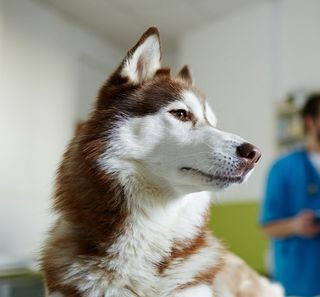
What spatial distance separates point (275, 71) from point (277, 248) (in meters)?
1.63

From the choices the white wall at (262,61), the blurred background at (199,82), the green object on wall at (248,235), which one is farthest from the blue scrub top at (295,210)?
the white wall at (262,61)

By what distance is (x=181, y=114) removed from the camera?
0.93 meters

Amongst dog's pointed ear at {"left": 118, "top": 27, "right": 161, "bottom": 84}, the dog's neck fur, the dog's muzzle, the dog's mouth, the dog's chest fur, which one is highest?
dog's pointed ear at {"left": 118, "top": 27, "right": 161, "bottom": 84}

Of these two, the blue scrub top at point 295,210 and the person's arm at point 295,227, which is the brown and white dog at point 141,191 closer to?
the person's arm at point 295,227

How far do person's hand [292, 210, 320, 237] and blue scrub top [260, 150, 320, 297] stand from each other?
0.06 m

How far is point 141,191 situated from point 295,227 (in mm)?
1051

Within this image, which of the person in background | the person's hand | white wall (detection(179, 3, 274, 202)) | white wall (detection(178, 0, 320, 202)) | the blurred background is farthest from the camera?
white wall (detection(178, 0, 320, 202))

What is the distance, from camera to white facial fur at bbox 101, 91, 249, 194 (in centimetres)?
84

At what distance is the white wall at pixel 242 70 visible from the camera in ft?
9.32

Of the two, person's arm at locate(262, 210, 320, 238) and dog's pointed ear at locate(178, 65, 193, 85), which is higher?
dog's pointed ear at locate(178, 65, 193, 85)

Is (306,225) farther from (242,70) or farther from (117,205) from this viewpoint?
(242,70)

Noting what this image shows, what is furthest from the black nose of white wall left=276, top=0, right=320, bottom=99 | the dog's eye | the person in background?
white wall left=276, top=0, right=320, bottom=99


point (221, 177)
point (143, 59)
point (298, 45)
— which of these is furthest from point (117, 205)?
point (298, 45)

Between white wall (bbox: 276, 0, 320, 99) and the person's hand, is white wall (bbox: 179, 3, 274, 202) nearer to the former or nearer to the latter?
white wall (bbox: 276, 0, 320, 99)
